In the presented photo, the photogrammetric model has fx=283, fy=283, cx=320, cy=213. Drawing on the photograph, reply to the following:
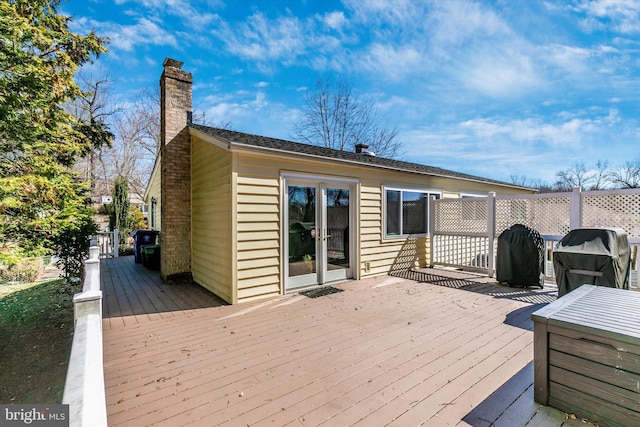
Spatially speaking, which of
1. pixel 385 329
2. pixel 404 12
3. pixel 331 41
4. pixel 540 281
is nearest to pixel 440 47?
pixel 404 12

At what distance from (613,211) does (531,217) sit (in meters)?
1.24

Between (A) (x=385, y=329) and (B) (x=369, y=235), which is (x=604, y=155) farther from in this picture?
(A) (x=385, y=329)

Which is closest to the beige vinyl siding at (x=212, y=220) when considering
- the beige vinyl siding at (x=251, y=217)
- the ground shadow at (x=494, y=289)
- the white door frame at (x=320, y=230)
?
the beige vinyl siding at (x=251, y=217)

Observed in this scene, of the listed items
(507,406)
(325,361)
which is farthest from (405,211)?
(507,406)

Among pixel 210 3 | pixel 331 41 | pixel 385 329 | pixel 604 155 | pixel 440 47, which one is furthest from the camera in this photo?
pixel 604 155

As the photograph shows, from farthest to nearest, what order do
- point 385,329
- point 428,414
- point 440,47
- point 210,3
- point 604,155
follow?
point 604,155 → point 440,47 → point 210,3 → point 385,329 → point 428,414

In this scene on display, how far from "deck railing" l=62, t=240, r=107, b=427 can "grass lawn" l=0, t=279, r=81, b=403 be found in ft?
5.15

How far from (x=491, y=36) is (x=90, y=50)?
981 cm

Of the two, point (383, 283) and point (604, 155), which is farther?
point (604, 155)

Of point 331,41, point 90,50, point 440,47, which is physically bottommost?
point 90,50

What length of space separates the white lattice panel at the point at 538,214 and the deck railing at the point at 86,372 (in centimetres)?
725

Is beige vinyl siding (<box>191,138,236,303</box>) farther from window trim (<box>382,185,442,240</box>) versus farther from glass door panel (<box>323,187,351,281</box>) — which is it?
window trim (<box>382,185,442,240</box>)

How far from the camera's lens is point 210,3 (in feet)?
23.1

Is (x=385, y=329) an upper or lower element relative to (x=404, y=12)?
lower
